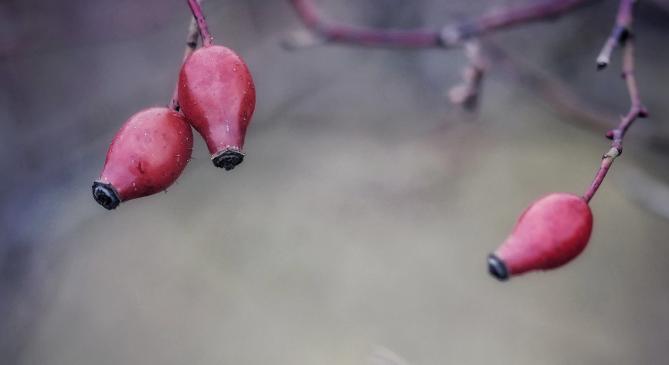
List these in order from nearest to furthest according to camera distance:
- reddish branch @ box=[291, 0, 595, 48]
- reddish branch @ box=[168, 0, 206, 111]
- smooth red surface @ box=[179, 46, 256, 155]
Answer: smooth red surface @ box=[179, 46, 256, 155] < reddish branch @ box=[168, 0, 206, 111] < reddish branch @ box=[291, 0, 595, 48]

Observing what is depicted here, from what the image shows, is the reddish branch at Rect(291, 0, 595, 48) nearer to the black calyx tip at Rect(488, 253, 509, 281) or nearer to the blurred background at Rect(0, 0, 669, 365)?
the blurred background at Rect(0, 0, 669, 365)

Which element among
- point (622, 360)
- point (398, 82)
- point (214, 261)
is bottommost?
point (622, 360)

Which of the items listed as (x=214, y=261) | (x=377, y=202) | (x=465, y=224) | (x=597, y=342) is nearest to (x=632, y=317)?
(x=597, y=342)

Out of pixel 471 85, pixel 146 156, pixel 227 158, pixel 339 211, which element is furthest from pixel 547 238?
pixel 339 211

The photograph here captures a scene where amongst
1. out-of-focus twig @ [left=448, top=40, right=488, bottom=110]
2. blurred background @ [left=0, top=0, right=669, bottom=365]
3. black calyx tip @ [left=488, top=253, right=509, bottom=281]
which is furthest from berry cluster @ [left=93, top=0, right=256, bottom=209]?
blurred background @ [left=0, top=0, right=669, bottom=365]

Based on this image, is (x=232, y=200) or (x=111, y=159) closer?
(x=111, y=159)

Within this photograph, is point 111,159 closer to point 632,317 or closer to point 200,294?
point 200,294

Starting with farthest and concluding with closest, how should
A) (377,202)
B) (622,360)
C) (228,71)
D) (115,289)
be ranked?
(377,202), (115,289), (622,360), (228,71)
